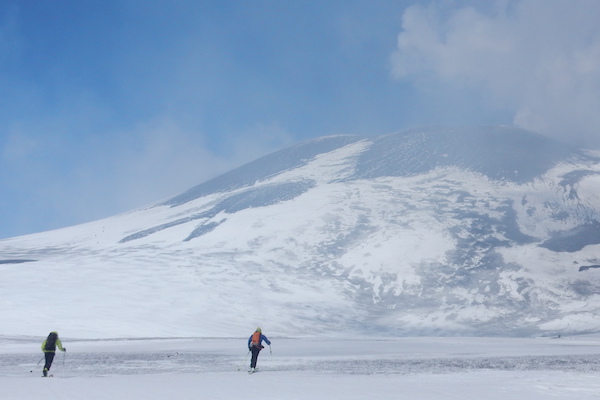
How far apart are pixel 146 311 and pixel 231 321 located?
11.0 m

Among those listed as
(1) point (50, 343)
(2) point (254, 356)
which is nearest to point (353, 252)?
(2) point (254, 356)

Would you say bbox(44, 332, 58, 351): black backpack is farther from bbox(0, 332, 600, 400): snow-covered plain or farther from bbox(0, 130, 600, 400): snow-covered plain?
bbox(0, 130, 600, 400): snow-covered plain

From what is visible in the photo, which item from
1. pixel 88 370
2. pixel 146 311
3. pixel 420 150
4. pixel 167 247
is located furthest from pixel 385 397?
pixel 420 150

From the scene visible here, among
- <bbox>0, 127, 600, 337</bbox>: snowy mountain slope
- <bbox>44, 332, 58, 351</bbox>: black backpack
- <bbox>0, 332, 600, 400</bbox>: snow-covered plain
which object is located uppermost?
<bbox>0, 127, 600, 337</bbox>: snowy mountain slope

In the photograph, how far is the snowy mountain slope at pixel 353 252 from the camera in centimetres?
8456

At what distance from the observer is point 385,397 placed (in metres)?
16.1

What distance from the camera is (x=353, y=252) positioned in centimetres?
11856

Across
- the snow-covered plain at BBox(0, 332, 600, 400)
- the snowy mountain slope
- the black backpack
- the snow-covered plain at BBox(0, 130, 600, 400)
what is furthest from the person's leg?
the snowy mountain slope

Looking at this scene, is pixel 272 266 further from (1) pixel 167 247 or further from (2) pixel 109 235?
(2) pixel 109 235

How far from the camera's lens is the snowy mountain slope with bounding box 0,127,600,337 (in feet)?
277

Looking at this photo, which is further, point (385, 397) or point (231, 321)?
point (231, 321)

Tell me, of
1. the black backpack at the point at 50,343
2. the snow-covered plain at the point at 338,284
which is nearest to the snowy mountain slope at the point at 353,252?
the snow-covered plain at the point at 338,284

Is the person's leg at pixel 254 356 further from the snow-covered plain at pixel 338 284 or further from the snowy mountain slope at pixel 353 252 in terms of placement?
the snowy mountain slope at pixel 353 252

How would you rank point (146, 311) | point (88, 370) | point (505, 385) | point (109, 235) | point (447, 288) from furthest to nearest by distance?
point (109, 235) < point (447, 288) < point (146, 311) < point (88, 370) < point (505, 385)
